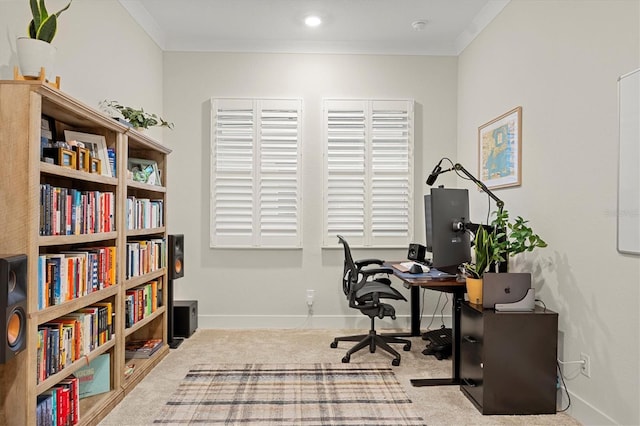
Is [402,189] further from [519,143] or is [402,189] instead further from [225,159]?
[225,159]

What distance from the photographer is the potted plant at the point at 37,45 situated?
1880mm

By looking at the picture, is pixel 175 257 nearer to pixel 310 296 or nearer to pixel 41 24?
pixel 310 296

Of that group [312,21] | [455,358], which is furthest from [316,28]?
[455,358]

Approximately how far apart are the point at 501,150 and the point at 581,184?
1.01 meters

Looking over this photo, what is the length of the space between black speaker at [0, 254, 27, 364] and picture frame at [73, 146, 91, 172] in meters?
0.66

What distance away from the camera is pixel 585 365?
2.31m

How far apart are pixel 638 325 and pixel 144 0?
4085 mm

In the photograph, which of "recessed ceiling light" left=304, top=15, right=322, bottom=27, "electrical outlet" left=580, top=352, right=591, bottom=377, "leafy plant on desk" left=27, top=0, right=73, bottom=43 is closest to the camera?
"leafy plant on desk" left=27, top=0, right=73, bottom=43

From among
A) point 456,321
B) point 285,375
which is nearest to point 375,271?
point 456,321

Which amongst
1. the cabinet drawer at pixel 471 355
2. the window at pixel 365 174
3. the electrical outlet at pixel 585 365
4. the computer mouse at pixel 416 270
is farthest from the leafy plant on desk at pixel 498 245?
the window at pixel 365 174

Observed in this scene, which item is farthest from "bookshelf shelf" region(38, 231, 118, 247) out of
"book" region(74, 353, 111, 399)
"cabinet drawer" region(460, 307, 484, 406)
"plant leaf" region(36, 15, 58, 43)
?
"cabinet drawer" region(460, 307, 484, 406)

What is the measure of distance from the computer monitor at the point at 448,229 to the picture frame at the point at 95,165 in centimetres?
206

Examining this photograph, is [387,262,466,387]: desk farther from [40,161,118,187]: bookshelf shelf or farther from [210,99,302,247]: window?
[40,161,118,187]: bookshelf shelf

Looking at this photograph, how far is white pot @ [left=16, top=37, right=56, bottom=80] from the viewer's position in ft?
6.15
